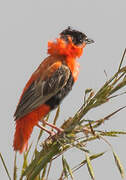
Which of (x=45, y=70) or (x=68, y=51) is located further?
(x=68, y=51)

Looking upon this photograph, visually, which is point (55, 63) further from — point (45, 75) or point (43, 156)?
point (43, 156)

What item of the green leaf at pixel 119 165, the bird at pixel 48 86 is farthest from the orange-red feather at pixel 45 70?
the green leaf at pixel 119 165

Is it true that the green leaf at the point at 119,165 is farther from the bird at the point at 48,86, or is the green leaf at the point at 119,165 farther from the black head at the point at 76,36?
the black head at the point at 76,36

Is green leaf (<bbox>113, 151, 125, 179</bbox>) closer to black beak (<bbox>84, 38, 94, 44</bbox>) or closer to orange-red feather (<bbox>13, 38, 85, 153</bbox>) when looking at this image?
orange-red feather (<bbox>13, 38, 85, 153</bbox>)

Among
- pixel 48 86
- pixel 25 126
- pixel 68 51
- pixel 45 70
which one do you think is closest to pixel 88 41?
pixel 68 51

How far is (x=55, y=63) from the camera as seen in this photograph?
386cm

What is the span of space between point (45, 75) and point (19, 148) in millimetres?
903

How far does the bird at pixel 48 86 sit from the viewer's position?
3381 mm

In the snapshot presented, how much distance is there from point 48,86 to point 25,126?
1.86ft

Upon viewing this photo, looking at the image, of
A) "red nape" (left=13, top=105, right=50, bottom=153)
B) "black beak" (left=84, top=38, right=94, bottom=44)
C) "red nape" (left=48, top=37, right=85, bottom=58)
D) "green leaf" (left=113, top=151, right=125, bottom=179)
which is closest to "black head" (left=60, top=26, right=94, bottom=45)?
"black beak" (left=84, top=38, right=94, bottom=44)

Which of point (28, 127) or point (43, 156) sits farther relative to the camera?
point (28, 127)

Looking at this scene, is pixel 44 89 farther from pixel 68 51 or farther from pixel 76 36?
pixel 76 36

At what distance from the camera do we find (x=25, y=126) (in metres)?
3.36

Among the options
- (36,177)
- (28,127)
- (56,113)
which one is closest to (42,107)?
(28,127)
